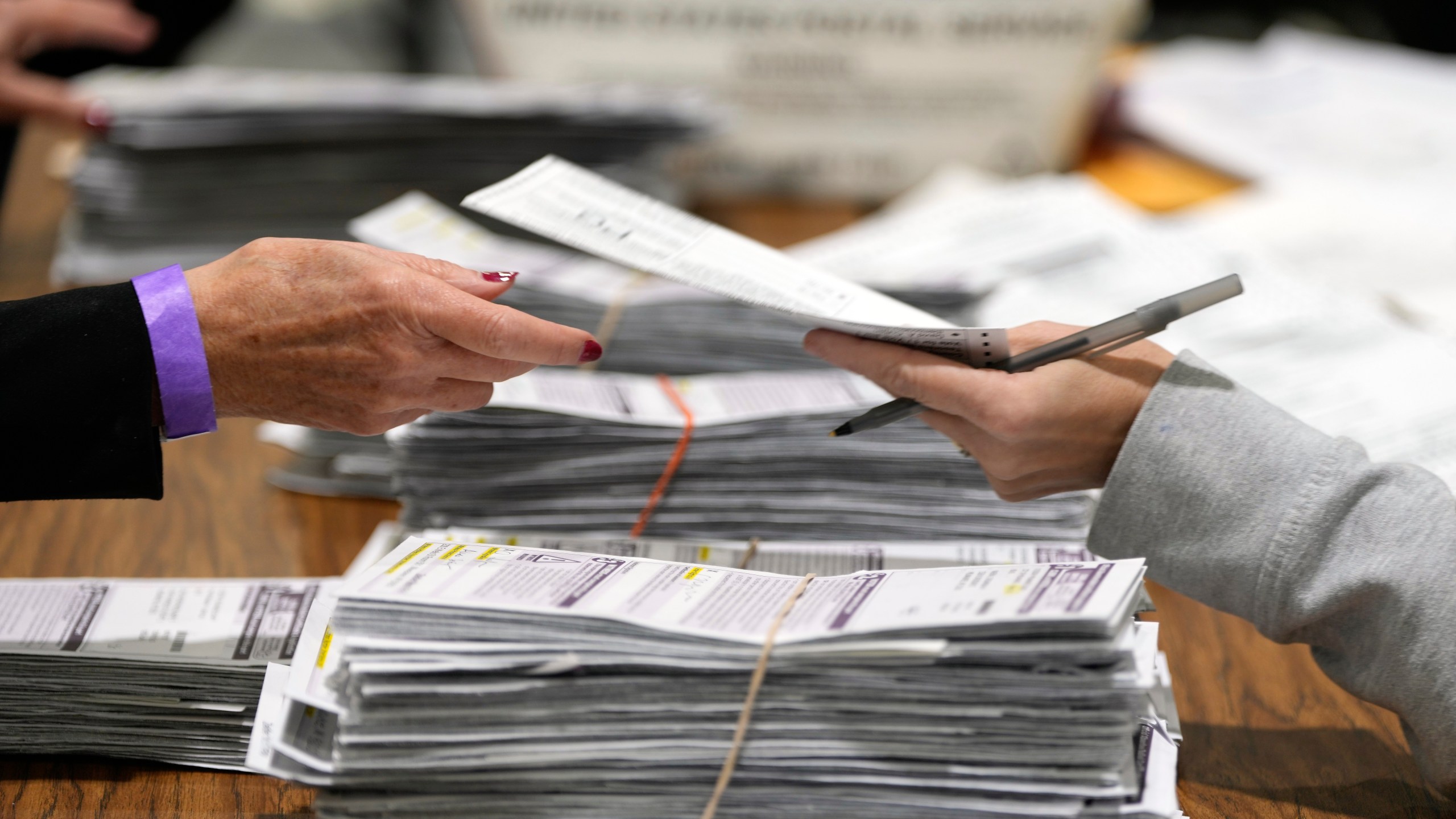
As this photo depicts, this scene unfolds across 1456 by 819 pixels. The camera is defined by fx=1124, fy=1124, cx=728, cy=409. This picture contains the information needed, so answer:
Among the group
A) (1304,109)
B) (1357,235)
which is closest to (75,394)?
(1357,235)

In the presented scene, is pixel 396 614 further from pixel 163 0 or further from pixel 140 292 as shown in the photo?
pixel 163 0

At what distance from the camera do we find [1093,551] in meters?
0.69

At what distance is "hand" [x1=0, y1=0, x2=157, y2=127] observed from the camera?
127 centimetres

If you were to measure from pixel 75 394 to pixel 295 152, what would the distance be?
28.5 inches

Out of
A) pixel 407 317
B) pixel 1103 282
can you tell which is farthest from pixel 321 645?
pixel 1103 282

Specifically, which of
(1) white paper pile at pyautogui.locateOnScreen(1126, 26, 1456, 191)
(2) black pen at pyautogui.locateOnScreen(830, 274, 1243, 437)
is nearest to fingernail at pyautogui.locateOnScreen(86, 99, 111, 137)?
(2) black pen at pyautogui.locateOnScreen(830, 274, 1243, 437)

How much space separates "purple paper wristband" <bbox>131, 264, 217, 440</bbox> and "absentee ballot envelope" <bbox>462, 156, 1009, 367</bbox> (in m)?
0.18

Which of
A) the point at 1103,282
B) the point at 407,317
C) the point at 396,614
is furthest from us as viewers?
the point at 1103,282

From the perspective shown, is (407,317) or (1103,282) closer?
(407,317)

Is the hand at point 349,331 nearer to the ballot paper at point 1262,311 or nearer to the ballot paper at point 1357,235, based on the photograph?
the ballot paper at point 1262,311

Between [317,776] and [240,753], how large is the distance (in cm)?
13

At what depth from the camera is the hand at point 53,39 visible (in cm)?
127

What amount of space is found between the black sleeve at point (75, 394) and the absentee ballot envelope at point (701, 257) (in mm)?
215

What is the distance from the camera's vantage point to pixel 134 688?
677 millimetres
